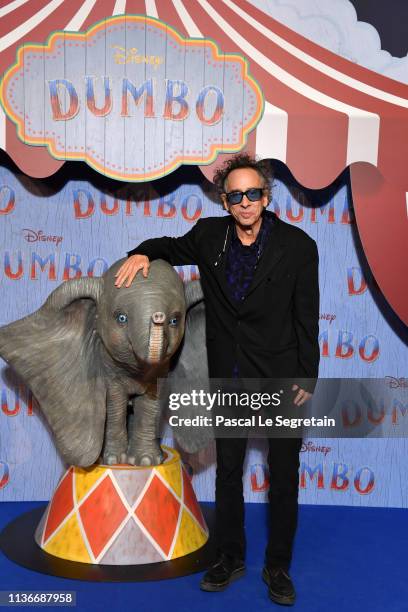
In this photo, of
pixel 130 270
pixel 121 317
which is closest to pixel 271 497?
pixel 121 317

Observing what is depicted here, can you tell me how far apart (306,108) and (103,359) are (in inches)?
52.2

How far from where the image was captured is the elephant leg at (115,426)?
2713mm

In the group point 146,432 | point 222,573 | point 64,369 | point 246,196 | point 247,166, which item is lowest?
point 222,573

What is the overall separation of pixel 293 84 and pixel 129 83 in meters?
0.68

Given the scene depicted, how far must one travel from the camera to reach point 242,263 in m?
2.39

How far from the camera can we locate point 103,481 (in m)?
2.63

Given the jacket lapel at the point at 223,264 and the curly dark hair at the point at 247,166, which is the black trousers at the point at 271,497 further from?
the curly dark hair at the point at 247,166

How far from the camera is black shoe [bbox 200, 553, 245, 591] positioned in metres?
2.43

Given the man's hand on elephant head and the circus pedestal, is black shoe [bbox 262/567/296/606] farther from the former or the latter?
the man's hand on elephant head

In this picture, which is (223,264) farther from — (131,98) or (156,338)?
(131,98)

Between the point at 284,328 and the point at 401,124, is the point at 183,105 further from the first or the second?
the point at 284,328

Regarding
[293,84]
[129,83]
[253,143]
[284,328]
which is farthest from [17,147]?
[284,328]

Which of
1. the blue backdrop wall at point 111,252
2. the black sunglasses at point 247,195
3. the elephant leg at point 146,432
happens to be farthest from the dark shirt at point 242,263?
the blue backdrop wall at point 111,252

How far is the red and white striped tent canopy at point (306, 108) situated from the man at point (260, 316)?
53 cm
